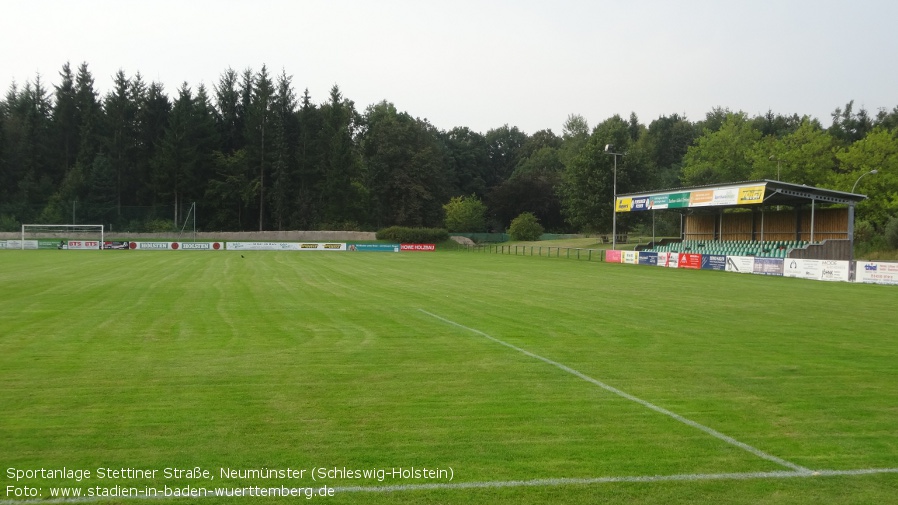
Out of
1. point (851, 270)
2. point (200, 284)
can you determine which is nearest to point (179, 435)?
point (200, 284)

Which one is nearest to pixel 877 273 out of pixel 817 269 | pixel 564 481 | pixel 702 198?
pixel 817 269

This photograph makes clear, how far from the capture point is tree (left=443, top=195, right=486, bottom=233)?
306 feet

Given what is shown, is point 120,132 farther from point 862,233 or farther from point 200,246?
point 862,233

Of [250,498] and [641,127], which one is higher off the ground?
[641,127]

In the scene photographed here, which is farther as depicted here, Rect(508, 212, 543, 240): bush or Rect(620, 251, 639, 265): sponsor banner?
Rect(508, 212, 543, 240): bush

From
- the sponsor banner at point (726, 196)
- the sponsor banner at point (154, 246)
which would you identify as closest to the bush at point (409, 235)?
the sponsor banner at point (154, 246)

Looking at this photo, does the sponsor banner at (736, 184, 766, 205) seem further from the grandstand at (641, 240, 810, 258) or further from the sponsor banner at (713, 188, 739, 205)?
the grandstand at (641, 240, 810, 258)

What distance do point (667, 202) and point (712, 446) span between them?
42761 millimetres

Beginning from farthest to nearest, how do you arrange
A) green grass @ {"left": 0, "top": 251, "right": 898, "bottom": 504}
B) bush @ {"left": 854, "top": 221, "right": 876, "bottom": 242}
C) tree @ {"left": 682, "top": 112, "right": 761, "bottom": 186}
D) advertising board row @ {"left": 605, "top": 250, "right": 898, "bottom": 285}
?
tree @ {"left": 682, "top": 112, "right": 761, "bottom": 186}
bush @ {"left": 854, "top": 221, "right": 876, "bottom": 242}
advertising board row @ {"left": 605, "top": 250, "right": 898, "bottom": 285}
green grass @ {"left": 0, "top": 251, "right": 898, "bottom": 504}

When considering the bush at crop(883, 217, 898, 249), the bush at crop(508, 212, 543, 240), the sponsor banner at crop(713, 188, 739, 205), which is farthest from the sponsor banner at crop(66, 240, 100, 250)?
the bush at crop(883, 217, 898, 249)

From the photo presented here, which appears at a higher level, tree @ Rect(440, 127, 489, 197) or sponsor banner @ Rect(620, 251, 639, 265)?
tree @ Rect(440, 127, 489, 197)

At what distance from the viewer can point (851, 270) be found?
31.0 meters

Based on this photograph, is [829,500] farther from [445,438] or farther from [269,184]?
[269,184]

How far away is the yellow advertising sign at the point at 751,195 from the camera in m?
38.4
